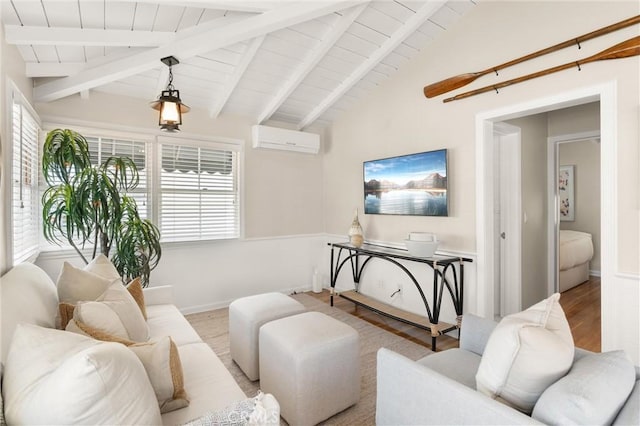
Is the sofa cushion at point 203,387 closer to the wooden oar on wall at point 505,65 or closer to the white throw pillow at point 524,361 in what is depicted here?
the white throw pillow at point 524,361

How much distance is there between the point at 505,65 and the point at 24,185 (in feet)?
12.9

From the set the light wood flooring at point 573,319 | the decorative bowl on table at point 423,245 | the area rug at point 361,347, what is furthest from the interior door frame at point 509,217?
the area rug at point 361,347

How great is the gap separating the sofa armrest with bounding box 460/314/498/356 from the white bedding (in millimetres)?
3101

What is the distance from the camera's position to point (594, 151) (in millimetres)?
5012

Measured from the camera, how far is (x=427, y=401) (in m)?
1.32

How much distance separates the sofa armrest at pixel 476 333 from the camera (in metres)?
1.81

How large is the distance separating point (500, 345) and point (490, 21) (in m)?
2.86

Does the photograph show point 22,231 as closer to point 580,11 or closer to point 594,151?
point 580,11

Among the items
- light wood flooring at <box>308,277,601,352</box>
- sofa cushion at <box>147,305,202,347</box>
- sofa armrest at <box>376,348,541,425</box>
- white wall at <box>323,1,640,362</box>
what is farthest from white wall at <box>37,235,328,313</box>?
sofa armrest at <box>376,348,541,425</box>

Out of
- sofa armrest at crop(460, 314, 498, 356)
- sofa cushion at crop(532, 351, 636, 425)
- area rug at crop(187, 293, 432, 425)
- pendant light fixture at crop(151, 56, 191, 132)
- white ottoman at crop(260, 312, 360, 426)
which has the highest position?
pendant light fixture at crop(151, 56, 191, 132)

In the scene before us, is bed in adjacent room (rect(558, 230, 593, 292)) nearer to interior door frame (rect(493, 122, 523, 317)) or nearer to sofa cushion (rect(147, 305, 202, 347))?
interior door frame (rect(493, 122, 523, 317))

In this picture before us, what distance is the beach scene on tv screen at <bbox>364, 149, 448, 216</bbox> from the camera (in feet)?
10.5

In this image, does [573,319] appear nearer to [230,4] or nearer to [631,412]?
[631,412]

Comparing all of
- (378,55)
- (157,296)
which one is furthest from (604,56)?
(157,296)
